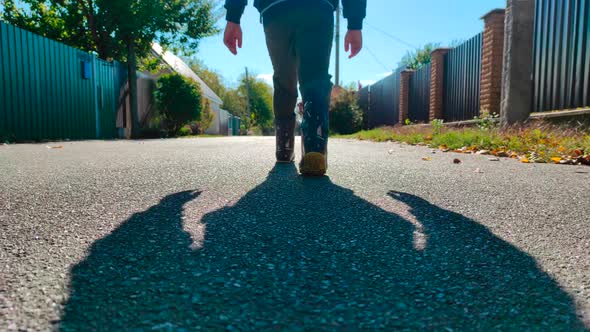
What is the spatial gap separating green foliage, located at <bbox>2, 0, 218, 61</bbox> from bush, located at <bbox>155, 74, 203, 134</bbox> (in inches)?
53.8

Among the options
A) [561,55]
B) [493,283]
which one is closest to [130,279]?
[493,283]

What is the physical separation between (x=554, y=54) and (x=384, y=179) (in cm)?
449

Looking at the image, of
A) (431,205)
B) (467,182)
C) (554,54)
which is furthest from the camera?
(554,54)

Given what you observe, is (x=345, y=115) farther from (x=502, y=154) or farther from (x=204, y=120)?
(x=502, y=154)

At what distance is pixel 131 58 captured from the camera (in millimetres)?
14102

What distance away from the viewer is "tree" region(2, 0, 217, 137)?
13836 mm

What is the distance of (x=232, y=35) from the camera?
275cm

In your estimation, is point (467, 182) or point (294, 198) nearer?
point (294, 198)

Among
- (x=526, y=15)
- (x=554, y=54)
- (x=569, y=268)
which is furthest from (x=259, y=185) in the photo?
(x=526, y=15)

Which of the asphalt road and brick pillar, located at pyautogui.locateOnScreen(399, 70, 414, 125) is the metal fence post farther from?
brick pillar, located at pyautogui.locateOnScreen(399, 70, 414, 125)

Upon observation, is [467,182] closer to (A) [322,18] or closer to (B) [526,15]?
(A) [322,18]

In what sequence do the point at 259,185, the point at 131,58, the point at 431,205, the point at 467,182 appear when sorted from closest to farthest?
the point at 431,205, the point at 259,185, the point at 467,182, the point at 131,58

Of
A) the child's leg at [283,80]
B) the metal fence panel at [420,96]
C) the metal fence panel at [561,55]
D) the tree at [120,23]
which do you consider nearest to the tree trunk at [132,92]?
the tree at [120,23]

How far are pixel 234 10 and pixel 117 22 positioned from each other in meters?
13.3
